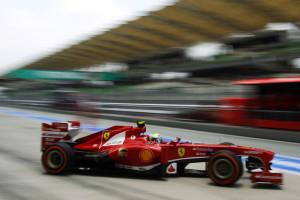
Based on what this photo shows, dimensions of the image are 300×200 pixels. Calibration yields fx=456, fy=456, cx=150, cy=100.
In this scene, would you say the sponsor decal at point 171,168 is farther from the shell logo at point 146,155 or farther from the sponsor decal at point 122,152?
the sponsor decal at point 122,152

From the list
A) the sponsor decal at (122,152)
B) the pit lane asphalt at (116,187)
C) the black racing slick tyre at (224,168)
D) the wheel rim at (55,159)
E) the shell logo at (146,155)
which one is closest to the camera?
the pit lane asphalt at (116,187)

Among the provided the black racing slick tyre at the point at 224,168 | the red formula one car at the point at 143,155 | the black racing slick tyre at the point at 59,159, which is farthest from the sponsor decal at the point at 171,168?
the black racing slick tyre at the point at 59,159

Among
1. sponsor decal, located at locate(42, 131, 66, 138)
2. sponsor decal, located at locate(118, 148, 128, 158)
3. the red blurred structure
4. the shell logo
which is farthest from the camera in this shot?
the red blurred structure

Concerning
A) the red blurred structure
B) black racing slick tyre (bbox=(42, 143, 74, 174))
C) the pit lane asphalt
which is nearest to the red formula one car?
black racing slick tyre (bbox=(42, 143, 74, 174))

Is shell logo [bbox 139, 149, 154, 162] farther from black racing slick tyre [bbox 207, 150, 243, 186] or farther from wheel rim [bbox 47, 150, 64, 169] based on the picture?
wheel rim [bbox 47, 150, 64, 169]

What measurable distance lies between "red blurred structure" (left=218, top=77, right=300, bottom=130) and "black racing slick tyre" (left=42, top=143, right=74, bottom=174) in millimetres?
6815

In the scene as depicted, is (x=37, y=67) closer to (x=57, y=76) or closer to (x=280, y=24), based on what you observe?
(x=57, y=76)

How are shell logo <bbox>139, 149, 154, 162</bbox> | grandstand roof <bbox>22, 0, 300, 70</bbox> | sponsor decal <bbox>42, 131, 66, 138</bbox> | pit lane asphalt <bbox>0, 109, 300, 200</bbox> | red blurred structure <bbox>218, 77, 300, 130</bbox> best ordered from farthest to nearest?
grandstand roof <bbox>22, 0, 300, 70</bbox> → red blurred structure <bbox>218, 77, 300, 130</bbox> → sponsor decal <bbox>42, 131, 66, 138</bbox> → shell logo <bbox>139, 149, 154, 162</bbox> → pit lane asphalt <bbox>0, 109, 300, 200</bbox>

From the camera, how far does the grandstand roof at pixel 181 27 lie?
902 inches

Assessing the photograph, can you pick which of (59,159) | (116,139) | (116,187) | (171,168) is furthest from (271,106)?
(116,187)

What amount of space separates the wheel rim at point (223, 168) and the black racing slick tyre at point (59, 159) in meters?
2.10

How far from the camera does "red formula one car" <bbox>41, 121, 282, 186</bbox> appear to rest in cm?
600

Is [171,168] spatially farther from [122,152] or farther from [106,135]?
[106,135]

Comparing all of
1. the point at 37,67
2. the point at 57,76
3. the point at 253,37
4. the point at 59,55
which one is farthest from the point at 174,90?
the point at 37,67
